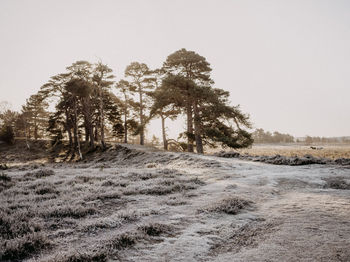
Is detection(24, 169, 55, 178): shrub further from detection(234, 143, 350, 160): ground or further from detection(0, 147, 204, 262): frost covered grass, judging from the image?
detection(234, 143, 350, 160): ground

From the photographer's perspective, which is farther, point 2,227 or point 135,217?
point 135,217

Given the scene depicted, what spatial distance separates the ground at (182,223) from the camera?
3221 millimetres

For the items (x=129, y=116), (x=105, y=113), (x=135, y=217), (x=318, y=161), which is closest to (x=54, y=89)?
(x=105, y=113)

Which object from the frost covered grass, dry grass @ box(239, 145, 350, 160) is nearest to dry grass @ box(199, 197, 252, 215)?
the frost covered grass

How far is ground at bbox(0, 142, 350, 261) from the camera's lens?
3221mm

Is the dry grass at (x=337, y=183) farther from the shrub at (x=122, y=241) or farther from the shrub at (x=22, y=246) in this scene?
the shrub at (x=22, y=246)

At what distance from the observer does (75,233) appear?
13.5ft

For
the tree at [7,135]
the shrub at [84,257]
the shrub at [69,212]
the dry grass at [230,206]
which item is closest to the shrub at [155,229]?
the shrub at [84,257]

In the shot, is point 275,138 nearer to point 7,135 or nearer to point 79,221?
point 7,135

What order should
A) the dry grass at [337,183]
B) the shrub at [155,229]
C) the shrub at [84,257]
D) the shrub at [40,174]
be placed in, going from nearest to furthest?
the shrub at [84,257] < the shrub at [155,229] < the dry grass at [337,183] < the shrub at [40,174]

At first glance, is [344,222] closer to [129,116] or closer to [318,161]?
[318,161]

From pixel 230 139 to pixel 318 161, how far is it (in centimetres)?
654

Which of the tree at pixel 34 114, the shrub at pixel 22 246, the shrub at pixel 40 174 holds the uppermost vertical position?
the tree at pixel 34 114

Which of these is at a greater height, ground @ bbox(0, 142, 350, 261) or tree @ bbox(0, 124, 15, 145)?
tree @ bbox(0, 124, 15, 145)
